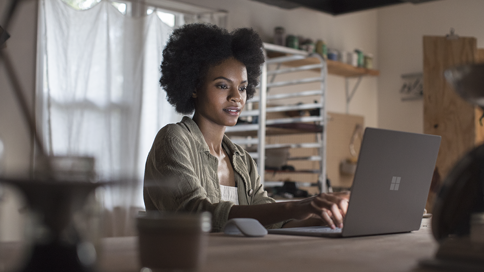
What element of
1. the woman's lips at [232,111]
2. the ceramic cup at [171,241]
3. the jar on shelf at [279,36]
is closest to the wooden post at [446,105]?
the jar on shelf at [279,36]

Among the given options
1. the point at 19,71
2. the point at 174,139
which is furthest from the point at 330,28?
the point at 174,139

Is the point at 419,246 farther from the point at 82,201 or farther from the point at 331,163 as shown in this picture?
the point at 331,163

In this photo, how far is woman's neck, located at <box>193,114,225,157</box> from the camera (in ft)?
6.11

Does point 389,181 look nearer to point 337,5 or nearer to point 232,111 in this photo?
point 232,111

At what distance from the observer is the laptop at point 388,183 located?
3.45 ft

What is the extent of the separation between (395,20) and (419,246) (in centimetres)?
470

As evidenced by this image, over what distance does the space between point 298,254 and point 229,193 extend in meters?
1.03

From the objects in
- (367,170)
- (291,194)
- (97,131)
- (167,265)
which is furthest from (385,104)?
(167,265)

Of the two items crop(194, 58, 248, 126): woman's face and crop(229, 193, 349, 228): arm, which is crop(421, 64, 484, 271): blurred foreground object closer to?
crop(229, 193, 349, 228): arm

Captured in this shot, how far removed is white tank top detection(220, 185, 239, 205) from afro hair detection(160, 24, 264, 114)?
1.36 feet

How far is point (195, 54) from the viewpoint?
1923mm

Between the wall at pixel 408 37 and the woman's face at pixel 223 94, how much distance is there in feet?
11.3

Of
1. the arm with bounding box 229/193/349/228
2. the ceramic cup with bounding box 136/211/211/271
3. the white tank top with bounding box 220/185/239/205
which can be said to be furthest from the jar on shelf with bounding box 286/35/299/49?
the ceramic cup with bounding box 136/211/211/271

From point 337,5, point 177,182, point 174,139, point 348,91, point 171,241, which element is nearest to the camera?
point 171,241
